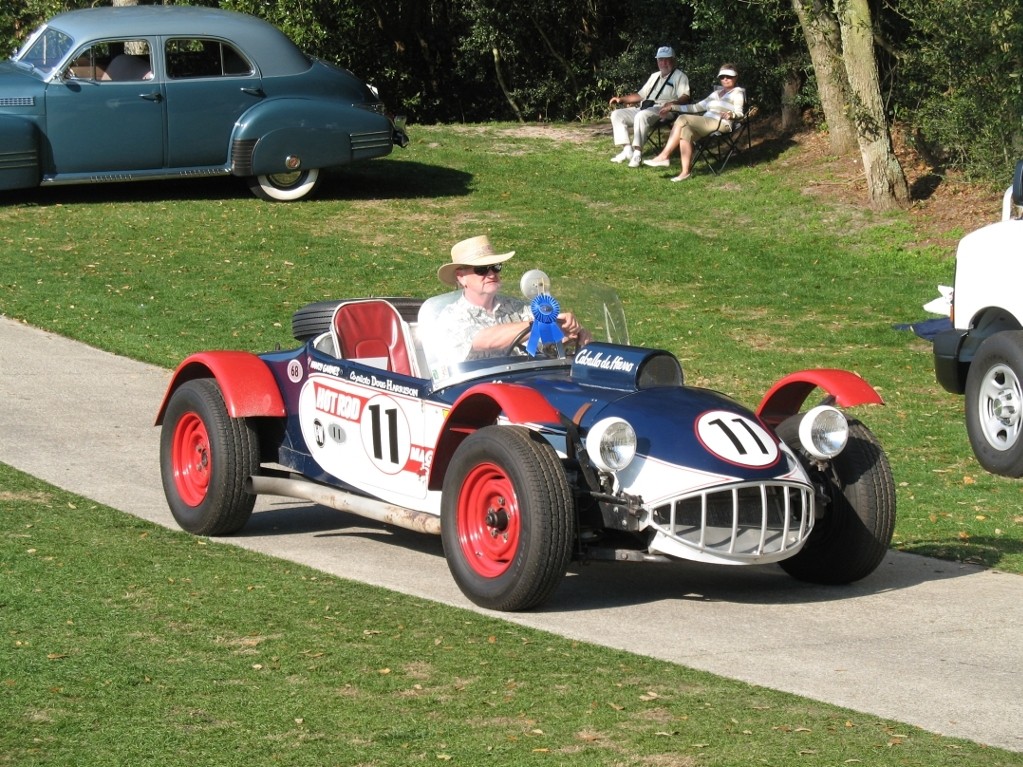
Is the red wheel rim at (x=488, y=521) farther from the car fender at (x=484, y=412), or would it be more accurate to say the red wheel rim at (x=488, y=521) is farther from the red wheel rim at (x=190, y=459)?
the red wheel rim at (x=190, y=459)

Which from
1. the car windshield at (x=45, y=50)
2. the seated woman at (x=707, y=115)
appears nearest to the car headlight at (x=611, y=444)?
the car windshield at (x=45, y=50)

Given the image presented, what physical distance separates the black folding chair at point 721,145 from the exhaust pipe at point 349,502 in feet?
44.8

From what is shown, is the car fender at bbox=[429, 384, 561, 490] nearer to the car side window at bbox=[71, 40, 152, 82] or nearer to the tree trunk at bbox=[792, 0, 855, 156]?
the car side window at bbox=[71, 40, 152, 82]

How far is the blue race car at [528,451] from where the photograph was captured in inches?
255

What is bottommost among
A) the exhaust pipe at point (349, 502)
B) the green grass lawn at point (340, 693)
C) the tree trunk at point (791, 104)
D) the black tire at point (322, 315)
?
the green grass lawn at point (340, 693)

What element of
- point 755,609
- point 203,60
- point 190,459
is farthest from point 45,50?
point 755,609

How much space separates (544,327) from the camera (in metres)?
7.53

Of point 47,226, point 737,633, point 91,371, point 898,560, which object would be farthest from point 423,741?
point 47,226

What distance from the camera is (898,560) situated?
7996mm

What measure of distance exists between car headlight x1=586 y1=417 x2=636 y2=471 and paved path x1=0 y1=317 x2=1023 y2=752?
69cm

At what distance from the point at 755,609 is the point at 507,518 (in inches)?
47.9

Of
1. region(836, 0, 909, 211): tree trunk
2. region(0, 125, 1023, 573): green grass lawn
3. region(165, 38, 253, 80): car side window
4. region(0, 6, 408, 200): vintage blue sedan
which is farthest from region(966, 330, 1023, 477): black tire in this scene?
region(165, 38, 253, 80): car side window

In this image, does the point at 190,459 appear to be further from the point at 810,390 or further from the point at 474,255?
the point at 810,390

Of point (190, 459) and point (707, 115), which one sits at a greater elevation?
point (707, 115)
